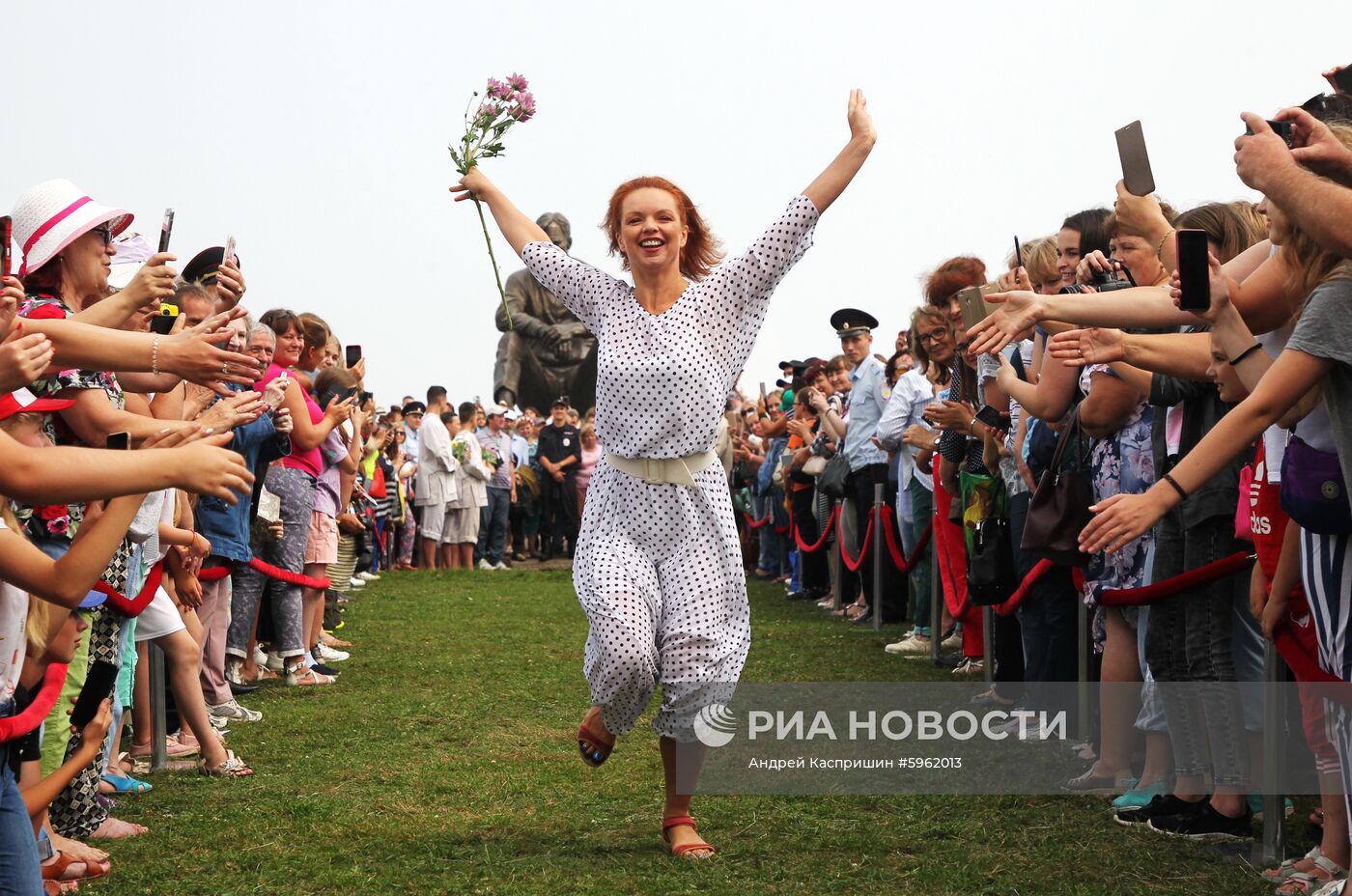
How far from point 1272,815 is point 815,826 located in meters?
1.57

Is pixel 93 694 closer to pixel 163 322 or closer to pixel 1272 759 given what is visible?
pixel 163 322

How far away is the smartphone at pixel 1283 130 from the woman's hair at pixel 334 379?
716cm

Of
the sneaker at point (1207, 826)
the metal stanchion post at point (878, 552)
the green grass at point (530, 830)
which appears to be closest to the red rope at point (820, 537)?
the metal stanchion post at point (878, 552)

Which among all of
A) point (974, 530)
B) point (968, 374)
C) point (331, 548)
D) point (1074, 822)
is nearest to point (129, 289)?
point (1074, 822)

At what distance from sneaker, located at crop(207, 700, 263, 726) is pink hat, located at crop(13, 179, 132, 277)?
12.4 feet

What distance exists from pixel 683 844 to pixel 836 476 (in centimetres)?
853

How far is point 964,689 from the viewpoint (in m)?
8.69

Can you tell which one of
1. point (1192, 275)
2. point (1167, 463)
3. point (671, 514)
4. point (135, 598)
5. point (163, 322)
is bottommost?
point (135, 598)

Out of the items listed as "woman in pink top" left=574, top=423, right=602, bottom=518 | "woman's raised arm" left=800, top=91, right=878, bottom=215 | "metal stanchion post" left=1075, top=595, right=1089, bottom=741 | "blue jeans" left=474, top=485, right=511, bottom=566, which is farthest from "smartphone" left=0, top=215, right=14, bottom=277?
"woman in pink top" left=574, top=423, right=602, bottom=518

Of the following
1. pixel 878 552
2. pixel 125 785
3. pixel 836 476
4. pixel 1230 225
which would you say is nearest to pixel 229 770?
pixel 125 785

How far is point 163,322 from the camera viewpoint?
5.80 metres

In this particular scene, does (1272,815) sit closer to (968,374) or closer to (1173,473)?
(1173,473)

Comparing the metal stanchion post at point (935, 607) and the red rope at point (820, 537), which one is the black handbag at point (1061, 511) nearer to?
the metal stanchion post at point (935, 607)

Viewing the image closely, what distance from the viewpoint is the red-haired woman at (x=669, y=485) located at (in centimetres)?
532
